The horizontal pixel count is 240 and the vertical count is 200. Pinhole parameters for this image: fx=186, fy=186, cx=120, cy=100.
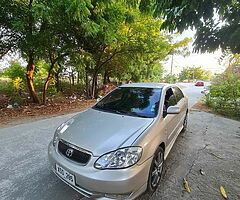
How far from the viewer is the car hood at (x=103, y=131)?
2.22 meters

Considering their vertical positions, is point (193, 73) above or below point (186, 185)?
above

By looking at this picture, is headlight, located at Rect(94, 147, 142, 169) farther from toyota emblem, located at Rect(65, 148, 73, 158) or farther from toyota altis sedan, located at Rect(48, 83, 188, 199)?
toyota emblem, located at Rect(65, 148, 73, 158)

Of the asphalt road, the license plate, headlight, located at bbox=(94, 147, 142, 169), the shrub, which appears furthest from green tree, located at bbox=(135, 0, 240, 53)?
the shrub

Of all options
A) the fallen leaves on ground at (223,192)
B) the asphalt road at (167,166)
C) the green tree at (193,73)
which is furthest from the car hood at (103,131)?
the green tree at (193,73)

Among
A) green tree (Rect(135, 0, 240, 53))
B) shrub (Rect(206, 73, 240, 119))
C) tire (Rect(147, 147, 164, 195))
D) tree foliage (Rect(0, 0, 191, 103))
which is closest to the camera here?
tire (Rect(147, 147, 164, 195))

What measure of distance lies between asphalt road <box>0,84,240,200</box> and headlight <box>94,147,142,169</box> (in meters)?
0.77

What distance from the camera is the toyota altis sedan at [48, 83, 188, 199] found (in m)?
2.04

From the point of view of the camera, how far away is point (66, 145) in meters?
2.42

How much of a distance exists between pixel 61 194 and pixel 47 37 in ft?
19.4

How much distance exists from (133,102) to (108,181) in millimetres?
1640

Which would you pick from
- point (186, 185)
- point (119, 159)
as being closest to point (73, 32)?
point (119, 159)

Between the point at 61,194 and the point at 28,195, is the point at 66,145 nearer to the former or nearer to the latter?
the point at 61,194

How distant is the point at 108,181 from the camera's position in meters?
1.98

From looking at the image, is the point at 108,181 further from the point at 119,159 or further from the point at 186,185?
the point at 186,185
